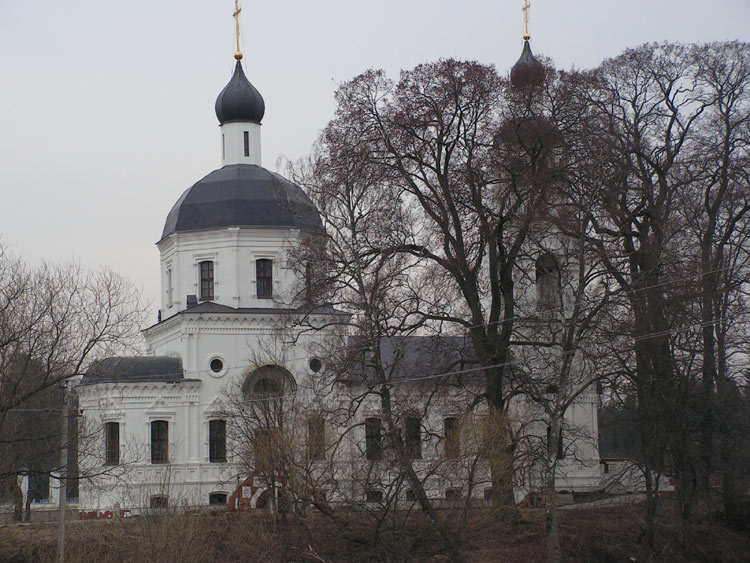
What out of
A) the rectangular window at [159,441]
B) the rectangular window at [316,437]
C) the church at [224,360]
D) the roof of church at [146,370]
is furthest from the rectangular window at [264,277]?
the rectangular window at [316,437]

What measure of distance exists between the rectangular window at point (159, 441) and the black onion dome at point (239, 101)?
12.8 meters

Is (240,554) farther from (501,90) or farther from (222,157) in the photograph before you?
(222,157)

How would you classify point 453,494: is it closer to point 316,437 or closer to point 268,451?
point 316,437

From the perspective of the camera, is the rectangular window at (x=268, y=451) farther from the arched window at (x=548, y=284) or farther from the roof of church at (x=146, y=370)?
the roof of church at (x=146, y=370)

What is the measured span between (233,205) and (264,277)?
9.64 feet

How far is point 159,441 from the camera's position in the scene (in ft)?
150

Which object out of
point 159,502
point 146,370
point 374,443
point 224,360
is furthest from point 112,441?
point 159,502

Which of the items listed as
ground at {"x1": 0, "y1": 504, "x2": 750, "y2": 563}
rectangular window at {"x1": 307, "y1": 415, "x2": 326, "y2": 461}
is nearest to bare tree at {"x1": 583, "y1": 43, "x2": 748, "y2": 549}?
ground at {"x1": 0, "y1": 504, "x2": 750, "y2": 563}

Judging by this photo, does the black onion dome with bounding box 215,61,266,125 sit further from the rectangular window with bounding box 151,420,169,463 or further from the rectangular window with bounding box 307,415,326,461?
the rectangular window with bounding box 307,415,326,461

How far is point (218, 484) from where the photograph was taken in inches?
1766

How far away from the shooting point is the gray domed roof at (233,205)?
47.4 m

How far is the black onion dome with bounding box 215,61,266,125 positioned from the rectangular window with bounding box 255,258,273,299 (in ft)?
21.6

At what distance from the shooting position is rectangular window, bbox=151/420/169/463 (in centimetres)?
4523

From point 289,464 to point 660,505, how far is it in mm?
11113
